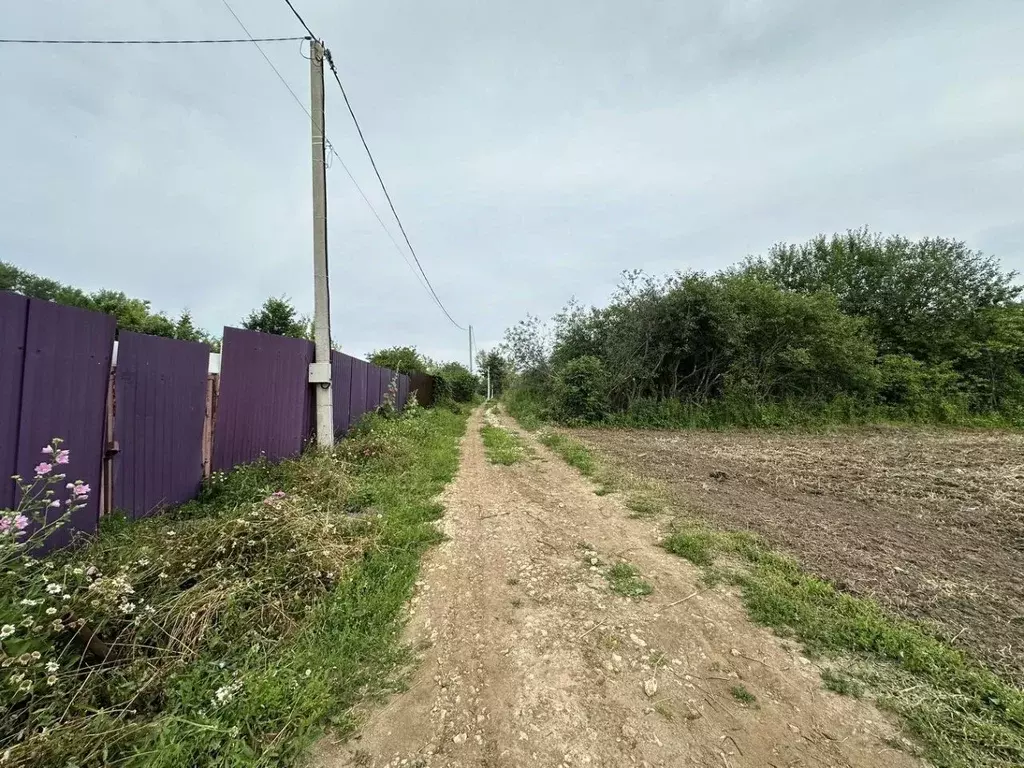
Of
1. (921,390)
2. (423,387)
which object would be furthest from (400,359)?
(921,390)

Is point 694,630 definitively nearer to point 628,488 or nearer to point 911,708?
point 911,708

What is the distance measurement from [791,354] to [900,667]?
12025mm

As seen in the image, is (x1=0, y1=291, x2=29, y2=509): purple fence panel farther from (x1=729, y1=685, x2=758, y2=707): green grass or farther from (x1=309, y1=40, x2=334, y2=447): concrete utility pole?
(x1=729, y1=685, x2=758, y2=707): green grass

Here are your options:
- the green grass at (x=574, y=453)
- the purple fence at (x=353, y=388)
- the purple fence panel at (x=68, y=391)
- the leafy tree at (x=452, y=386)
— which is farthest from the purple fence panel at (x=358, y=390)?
the leafy tree at (x=452, y=386)

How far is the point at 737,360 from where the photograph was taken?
12.2 m

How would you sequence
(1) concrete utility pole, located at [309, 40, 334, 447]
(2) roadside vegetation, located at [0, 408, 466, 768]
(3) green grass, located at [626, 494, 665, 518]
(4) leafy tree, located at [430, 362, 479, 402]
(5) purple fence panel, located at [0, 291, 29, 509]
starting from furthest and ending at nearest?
(4) leafy tree, located at [430, 362, 479, 402] → (1) concrete utility pole, located at [309, 40, 334, 447] → (3) green grass, located at [626, 494, 665, 518] → (5) purple fence panel, located at [0, 291, 29, 509] → (2) roadside vegetation, located at [0, 408, 466, 768]

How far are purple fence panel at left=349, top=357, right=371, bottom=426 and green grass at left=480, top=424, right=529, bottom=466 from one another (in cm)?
261

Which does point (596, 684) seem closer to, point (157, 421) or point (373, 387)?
point (157, 421)

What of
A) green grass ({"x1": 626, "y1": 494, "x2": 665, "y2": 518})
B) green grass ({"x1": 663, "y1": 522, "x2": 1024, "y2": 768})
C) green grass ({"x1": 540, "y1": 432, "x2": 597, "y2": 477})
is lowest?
green grass ({"x1": 663, "y1": 522, "x2": 1024, "y2": 768})

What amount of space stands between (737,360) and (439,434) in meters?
9.01

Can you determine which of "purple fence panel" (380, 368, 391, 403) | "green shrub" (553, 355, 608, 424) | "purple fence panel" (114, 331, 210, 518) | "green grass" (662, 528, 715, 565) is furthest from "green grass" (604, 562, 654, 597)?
"green shrub" (553, 355, 608, 424)

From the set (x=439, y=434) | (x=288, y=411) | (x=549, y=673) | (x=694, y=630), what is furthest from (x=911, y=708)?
(x=439, y=434)

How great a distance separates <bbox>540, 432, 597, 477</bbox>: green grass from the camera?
6.11 m

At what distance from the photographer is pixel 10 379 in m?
2.26
